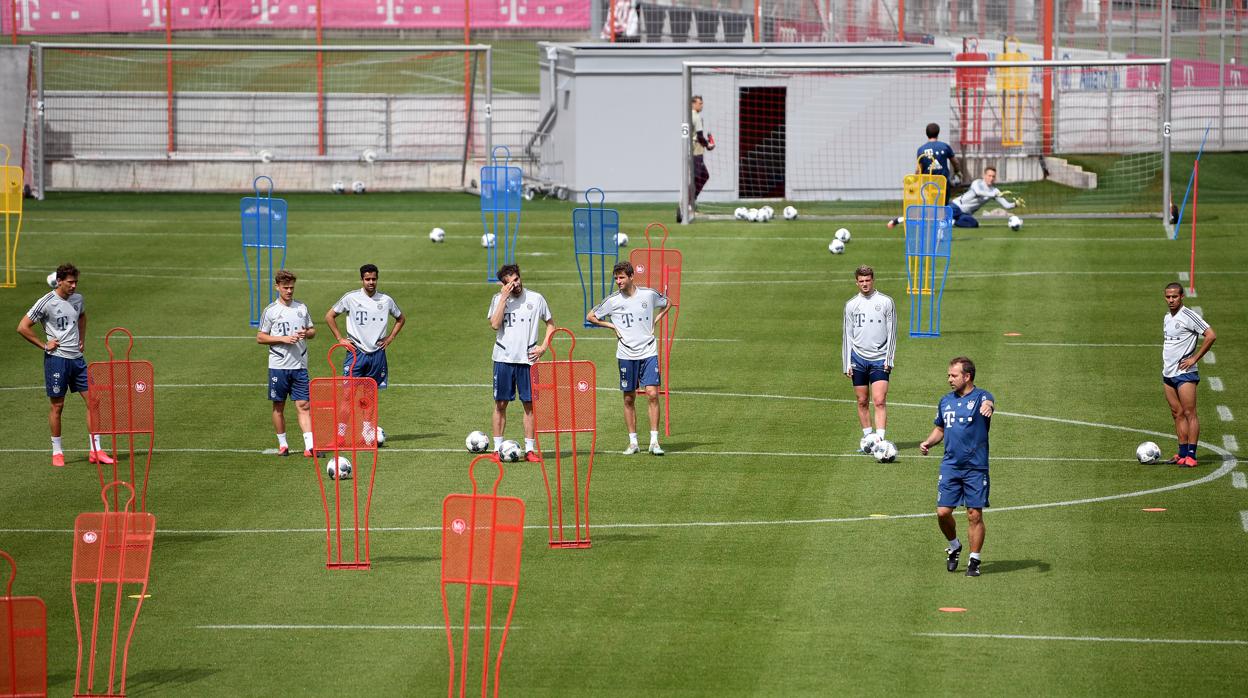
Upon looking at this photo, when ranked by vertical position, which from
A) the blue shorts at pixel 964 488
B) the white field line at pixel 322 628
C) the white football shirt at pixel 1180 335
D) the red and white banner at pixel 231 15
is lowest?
the white field line at pixel 322 628

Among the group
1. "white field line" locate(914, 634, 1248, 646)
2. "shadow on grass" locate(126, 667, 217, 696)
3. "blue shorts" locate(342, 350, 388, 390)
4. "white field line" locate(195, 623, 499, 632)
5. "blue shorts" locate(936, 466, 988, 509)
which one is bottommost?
"shadow on grass" locate(126, 667, 217, 696)

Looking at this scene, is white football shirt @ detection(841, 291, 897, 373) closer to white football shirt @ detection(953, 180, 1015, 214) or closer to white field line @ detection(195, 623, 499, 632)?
white field line @ detection(195, 623, 499, 632)

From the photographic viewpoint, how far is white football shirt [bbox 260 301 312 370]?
21.6 meters

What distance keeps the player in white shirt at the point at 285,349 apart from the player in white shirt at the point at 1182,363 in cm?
1000

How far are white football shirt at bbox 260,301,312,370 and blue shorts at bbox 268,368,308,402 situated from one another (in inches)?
2.5

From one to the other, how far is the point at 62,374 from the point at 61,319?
67 centimetres

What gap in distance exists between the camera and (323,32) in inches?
1774

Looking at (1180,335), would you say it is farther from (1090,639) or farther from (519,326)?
(519,326)

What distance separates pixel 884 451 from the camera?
2092cm

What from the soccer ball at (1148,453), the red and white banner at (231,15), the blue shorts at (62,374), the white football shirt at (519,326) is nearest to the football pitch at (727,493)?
the soccer ball at (1148,453)

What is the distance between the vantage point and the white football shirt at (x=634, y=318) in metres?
21.1

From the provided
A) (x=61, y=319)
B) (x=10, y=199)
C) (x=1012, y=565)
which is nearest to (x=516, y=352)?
(x=61, y=319)

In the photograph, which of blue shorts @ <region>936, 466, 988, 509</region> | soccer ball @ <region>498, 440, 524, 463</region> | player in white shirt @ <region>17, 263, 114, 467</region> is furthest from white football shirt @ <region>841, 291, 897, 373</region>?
player in white shirt @ <region>17, 263, 114, 467</region>

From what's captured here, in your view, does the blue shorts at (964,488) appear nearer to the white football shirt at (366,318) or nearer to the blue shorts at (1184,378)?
the blue shorts at (1184,378)
